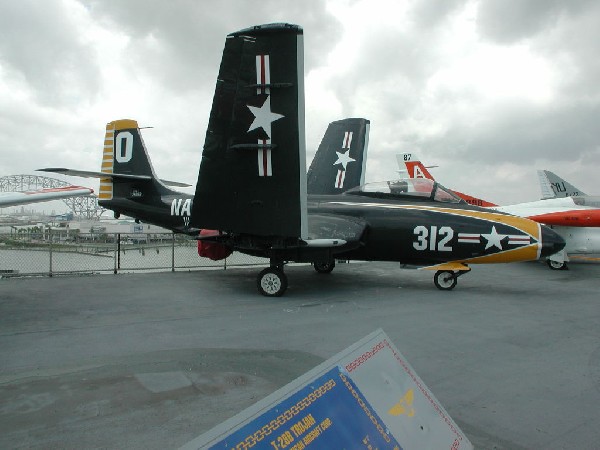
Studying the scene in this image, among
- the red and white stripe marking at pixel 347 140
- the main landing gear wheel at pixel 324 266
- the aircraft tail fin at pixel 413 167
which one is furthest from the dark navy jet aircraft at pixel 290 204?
the aircraft tail fin at pixel 413 167

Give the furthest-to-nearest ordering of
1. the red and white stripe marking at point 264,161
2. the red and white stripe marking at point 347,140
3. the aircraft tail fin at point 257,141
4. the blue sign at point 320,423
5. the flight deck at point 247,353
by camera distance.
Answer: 1. the red and white stripe marking at point 347,140
2. the red and white stripe marking at point 264,161
3. the aircraft tail fin at point 257,141
4. the flight deck at point 247,353
5. the blue sign at point 320,423

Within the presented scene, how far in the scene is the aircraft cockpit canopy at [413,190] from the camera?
29.5 ft

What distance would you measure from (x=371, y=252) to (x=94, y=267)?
7.41 m

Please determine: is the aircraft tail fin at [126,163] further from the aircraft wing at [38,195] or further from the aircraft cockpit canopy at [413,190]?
the aircraft cockpit canopy at [413,190]

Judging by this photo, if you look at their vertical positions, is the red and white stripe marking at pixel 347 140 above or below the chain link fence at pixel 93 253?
above

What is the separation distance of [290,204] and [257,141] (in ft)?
3.87

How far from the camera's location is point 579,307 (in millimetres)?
6953

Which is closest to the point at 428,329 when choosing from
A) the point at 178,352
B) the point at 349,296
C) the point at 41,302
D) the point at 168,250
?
the point at 349,296

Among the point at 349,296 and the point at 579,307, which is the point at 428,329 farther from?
the point at 579,307

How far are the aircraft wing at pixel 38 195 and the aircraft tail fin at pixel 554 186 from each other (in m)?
30.7

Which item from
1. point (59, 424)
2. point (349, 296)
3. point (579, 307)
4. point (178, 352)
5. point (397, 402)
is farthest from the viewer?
point (349, 296)

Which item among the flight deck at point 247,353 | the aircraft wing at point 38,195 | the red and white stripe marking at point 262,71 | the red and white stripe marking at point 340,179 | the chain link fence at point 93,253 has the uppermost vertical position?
the red and white stripe marking at point 262,71

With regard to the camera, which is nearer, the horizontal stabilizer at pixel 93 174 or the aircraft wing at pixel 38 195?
the aircraft wing at pixel 38 195

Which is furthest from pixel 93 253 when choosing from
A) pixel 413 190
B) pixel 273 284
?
pixel 413 190
